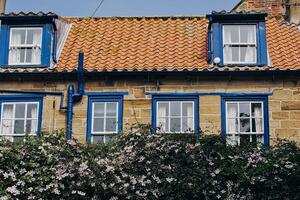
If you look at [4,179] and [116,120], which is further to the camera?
[116,120]

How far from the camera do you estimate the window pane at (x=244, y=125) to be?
51.6 ft

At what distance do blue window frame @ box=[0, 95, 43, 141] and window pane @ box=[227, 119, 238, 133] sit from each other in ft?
15.7

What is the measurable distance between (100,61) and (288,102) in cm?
506

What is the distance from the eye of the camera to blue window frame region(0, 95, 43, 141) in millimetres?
15922

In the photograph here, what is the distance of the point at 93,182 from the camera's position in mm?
13664

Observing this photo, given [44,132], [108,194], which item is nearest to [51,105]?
[44,132]

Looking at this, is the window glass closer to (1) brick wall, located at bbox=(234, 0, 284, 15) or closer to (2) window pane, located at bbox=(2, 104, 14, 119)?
(1) brick wall, located at bbox=(234, 0, 284, 15)

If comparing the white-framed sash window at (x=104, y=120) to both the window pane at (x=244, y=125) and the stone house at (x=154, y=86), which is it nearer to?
the stone house at (x=154, y=86)

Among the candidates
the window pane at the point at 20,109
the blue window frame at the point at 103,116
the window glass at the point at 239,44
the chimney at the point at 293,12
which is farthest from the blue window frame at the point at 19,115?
the chimney at the point at 293,12

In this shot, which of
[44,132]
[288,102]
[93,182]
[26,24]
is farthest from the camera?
[26,24]

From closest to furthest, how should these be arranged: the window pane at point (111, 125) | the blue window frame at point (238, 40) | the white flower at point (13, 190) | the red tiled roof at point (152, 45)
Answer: the white flower at point (13, 190)
the window pane at point (111, 125)
the red tiled roof at point (152, 45)
the blue window frame at point (238, 40)

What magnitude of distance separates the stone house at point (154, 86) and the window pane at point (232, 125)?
3cm

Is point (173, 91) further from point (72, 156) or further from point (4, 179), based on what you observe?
point (4, 179)

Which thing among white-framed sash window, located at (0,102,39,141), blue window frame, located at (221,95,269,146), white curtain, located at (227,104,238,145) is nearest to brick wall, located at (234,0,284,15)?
blue window frame, located at (221,95,269,146)
